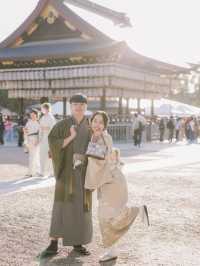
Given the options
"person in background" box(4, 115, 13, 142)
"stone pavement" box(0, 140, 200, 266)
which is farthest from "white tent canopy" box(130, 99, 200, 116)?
"stone pavement" box(0, 140, 200, 266)

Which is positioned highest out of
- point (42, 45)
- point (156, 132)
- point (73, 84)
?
point (42, 45)

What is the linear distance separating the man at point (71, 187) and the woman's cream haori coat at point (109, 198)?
24 centimetres

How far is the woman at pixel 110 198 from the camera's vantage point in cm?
529

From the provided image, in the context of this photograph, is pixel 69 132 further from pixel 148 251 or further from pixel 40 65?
pixel 40 65

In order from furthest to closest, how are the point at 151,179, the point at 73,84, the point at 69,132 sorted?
the point at 73,84
the point at 151,179
the point at 69,132

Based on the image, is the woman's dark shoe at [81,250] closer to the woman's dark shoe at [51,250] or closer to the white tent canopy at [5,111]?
the woman's dark shoe at [51,250]

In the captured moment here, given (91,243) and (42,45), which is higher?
(42,45)

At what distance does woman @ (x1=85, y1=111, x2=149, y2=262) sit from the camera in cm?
529

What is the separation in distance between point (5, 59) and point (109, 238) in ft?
87.8

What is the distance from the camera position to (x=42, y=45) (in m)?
31.0

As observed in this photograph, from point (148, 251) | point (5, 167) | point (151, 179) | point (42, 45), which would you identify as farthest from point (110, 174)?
point (42, 45)

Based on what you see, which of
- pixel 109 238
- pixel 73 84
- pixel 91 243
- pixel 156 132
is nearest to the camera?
pixel 109 238

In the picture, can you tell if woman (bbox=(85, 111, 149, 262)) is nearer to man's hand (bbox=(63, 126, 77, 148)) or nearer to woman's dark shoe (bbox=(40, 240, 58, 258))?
man's hand (bbox=(63, 126, 77, 148))

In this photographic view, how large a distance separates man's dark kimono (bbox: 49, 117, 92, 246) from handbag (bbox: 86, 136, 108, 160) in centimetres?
21
